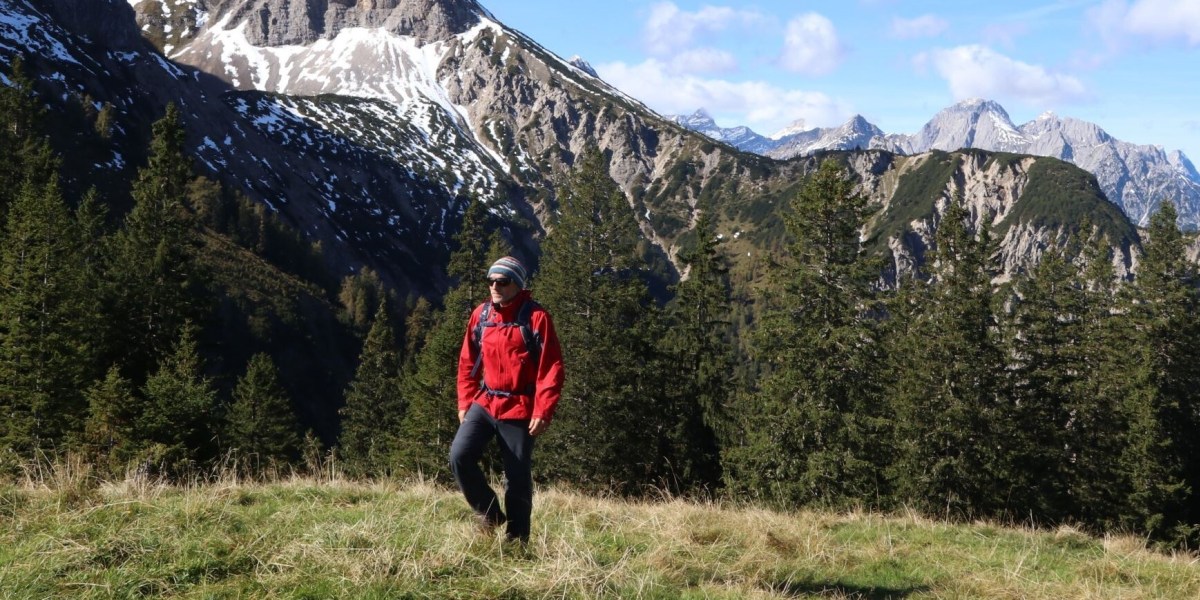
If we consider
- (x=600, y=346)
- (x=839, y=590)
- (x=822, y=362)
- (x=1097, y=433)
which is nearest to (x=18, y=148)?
(x=600, y=346)

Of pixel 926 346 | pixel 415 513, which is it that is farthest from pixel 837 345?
pixel 415 513

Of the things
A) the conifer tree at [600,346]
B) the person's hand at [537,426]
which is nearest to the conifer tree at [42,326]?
the conifer tree at [600,346]

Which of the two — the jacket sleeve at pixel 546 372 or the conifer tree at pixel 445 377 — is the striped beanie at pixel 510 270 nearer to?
the jacket sleeve at pixel 546 372

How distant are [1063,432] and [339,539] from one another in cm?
3287

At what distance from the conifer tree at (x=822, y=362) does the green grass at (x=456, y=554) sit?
1422 cm

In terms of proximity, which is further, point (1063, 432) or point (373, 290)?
point (373, 290)

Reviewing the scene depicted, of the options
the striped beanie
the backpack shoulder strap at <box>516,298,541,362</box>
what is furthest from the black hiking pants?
the striped beanie

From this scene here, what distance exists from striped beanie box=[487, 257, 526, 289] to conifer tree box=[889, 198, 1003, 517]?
2277 centimetres

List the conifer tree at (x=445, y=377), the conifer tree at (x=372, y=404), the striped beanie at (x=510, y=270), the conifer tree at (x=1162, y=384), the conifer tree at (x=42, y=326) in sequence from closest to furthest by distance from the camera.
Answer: the striped beanie at (x=510, y=270) → the conifer tree at (x=42, y=326) → the conifer tree at (x=1162, y=384) → the conifer tree at (x=445, y=377) → the conifer tree at (x=372, y=404)

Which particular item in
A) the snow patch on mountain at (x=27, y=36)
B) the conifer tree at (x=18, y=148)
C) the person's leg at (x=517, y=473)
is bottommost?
the person's leg at (x=517, y=473)

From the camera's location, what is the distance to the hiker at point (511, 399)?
210 inches

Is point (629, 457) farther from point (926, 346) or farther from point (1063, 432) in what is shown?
point (1063, 432)

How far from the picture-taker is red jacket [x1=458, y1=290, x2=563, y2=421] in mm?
5305

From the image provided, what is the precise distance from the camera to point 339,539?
482 centimetres
